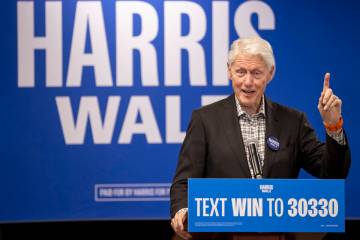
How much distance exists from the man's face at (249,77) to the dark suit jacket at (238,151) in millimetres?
72

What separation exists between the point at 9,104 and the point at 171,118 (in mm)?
1001

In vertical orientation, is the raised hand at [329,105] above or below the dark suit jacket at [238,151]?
above

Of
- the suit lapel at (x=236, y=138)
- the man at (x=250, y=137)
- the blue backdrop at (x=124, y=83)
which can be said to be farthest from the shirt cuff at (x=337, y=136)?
the blue backdrop at (x=124, y=83)

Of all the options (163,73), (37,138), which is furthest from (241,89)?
(37,138)

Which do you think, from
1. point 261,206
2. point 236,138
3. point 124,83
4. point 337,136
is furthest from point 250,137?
point 124,83

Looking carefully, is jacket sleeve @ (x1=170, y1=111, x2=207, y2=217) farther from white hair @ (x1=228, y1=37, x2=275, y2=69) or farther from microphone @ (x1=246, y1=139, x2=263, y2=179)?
white hair @ (x1=228, y1=37, x2=275, y2=69)

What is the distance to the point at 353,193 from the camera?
4.18 metres

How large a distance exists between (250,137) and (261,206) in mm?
501

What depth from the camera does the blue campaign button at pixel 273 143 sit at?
2350 millimetres

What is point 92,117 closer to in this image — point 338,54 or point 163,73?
point 163,73

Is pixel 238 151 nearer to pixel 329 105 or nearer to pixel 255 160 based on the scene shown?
pixel 255 160

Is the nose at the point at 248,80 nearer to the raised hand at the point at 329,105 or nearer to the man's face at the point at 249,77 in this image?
the man's face at the point at 249,77

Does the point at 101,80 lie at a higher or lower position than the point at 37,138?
higher

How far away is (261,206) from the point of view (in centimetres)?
194
